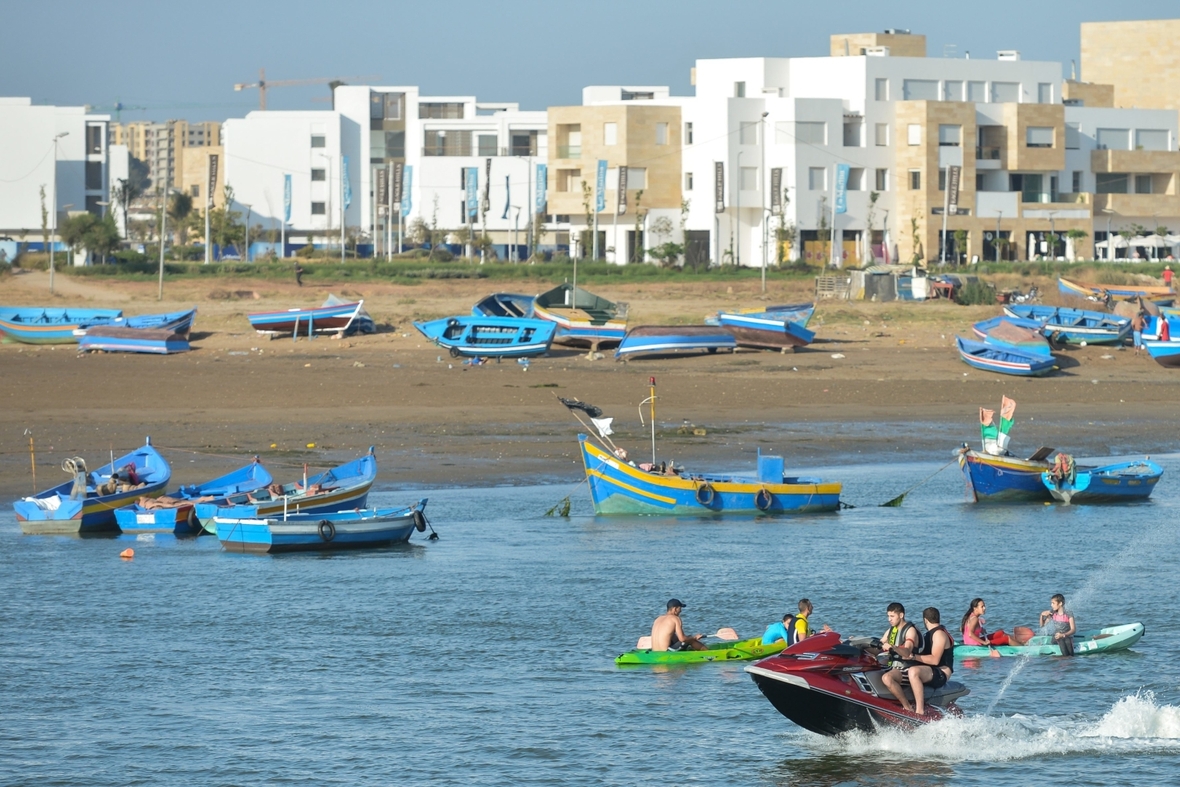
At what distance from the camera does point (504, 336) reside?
168 ft

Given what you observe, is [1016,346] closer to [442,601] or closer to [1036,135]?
[442,601]

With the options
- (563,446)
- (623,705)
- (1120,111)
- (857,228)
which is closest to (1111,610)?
(623,705)

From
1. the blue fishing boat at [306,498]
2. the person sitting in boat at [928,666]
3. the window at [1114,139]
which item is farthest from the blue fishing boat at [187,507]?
the window at [1114,139]

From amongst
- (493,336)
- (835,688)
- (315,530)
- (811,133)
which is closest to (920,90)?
(811,133)

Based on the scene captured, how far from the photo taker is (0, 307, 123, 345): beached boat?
177 ft

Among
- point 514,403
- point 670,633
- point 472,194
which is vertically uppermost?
point 472,194

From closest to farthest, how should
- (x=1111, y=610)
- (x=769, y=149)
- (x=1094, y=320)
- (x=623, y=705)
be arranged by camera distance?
(x=623, y=705)
(x=1111, y=610)
(x=1094, y=320)
(x=769, y=149)

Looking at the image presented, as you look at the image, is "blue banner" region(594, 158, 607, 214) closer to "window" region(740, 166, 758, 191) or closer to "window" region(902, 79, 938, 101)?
"window" region(740, 166, 758, 191)

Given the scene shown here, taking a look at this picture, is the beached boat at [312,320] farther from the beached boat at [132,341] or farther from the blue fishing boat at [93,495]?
the blue fishing boat at [93,495]

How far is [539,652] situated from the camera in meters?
22.1

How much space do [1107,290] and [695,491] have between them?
4127cm

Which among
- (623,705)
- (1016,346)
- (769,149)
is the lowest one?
(623,705)

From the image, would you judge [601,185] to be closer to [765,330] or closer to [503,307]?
[503,307]

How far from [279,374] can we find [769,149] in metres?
48.9
